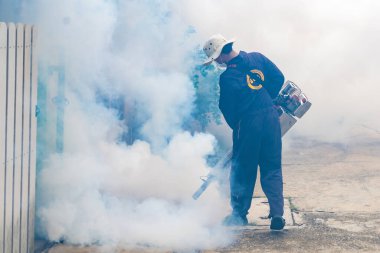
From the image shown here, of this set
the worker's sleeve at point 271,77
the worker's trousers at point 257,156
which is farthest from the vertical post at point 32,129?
the worker's sleeve at point 271,77

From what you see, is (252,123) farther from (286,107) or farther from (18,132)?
(18,132)

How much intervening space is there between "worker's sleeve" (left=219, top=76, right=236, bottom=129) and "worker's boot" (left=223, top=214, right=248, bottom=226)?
36.3 inches

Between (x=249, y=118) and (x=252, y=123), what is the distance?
0.05 m

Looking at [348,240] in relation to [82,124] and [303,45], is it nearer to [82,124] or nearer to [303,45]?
[82,124]

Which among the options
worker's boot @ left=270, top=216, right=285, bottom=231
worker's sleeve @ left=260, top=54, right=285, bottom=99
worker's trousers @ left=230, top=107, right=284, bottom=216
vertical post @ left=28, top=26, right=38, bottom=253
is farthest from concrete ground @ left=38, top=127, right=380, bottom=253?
worker's sleeve @ left=260, top=54, right=285, bottom=99

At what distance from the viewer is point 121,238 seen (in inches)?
251

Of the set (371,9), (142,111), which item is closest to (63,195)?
(142,111)

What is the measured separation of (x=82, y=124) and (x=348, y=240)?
2.53 m

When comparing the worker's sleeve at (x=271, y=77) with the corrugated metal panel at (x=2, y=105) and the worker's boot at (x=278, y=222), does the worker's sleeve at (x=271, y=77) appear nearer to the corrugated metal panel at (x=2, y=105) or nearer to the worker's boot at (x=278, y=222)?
the worker's boot at (x=278, y=222)

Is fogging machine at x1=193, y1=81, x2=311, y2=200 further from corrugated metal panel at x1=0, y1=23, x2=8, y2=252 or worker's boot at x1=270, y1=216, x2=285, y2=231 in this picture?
corrugated metal panel at x1=0, y1=23, x2=8, y2=252

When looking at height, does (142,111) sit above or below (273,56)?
below

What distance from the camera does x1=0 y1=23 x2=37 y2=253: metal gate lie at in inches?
194

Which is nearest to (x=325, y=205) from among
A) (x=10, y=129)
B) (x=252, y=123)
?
(x=252, y=123)

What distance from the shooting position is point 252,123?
278 inches
